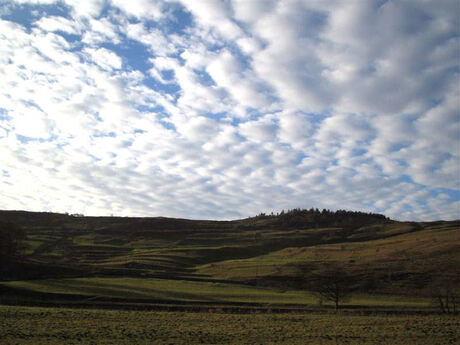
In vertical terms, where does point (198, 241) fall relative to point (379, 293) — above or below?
above

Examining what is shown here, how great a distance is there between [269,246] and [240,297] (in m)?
111

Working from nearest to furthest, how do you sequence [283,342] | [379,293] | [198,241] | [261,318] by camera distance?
[283,342], [261,318], [379,293], [198,241]

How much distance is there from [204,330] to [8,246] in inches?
3172

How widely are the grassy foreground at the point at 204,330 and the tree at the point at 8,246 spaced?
191ft

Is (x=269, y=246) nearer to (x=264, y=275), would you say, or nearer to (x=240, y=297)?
(x=264, y=275)

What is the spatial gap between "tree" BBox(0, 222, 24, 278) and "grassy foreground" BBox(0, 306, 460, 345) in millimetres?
58096

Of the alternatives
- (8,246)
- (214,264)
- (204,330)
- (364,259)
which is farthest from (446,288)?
(8,246)

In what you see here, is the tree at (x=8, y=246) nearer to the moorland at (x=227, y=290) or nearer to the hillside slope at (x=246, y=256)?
the moorland at (x=227, y=290)

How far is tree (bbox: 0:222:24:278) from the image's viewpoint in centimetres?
8225

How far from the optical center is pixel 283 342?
22719mm

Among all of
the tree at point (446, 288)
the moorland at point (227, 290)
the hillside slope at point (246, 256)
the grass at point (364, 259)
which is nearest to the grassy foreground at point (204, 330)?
the moorland at point (227, 290)

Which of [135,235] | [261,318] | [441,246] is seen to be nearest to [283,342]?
[261,318]

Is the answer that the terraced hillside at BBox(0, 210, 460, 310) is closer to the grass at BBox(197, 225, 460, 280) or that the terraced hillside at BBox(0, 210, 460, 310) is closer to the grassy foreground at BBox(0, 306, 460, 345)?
the grass at BBox(197, 225, 460, 280)

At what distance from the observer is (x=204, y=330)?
2673cm
